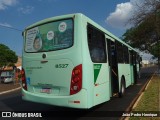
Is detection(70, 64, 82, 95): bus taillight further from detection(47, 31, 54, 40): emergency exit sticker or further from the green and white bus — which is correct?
detection(47, 31, 54, 40): emergency exit sticker

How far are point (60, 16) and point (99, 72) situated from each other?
2208 millimetres

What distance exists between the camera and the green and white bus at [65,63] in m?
8.63

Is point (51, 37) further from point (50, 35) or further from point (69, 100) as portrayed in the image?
point (69, 100)

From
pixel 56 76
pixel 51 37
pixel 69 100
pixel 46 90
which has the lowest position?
pixel 69 100

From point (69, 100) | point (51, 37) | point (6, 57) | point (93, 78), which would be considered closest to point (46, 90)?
point (69, 100)

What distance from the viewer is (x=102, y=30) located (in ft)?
35.5

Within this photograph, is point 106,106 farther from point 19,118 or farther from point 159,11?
point 159,11

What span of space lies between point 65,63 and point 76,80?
2.09ft

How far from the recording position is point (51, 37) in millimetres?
9406

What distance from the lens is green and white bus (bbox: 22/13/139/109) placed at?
28.3 ft

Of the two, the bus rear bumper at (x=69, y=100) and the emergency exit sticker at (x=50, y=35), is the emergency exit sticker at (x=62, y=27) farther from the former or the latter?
the bus rear bumper at (x=69, y=100)

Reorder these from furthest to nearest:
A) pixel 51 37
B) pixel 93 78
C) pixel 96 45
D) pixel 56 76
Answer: pixel 96 45 < pixel 51 37 < pixel 93 78 < pixel 56 76

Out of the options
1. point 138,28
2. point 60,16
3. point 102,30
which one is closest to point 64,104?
point 60,16

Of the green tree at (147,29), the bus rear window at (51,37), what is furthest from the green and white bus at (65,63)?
the green tree at (147,29)
